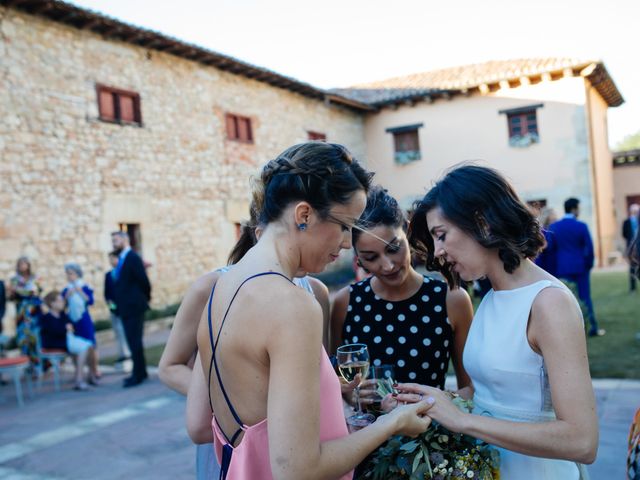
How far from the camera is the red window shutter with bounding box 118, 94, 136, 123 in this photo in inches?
478

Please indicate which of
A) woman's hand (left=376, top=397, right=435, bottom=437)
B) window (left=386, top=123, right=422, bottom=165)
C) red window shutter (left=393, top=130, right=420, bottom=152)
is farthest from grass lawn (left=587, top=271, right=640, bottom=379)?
red window shutter (left=393, top=130, right=420, bottom=152)

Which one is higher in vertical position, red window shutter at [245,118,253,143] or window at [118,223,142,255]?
red window shutter at [245,118,253,143]

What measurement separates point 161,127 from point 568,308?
41.4 ft

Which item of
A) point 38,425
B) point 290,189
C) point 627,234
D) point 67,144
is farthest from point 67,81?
point 627,234

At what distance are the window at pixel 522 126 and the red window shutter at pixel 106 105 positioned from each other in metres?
12.8

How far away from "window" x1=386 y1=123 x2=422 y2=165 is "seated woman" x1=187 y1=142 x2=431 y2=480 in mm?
19219

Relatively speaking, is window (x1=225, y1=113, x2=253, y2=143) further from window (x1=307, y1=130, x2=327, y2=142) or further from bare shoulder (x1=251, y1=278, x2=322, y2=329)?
bare shoulder (x1=251, y1=278, x2=322, y2=329)

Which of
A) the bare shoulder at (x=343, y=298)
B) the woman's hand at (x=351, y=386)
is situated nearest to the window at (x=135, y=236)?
the bare shoulder at (x=343, y=298)

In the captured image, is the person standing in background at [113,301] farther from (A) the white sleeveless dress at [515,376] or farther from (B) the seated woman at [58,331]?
(A) the white sleeveless dress at [515,376]

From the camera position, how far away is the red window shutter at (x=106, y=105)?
11.7 meters

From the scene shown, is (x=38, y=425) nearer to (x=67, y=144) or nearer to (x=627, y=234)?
(x=67, y=144)

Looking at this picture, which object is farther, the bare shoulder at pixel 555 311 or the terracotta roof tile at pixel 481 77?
the terracotta roof tile at pixel 481 77

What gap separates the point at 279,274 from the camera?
135cm

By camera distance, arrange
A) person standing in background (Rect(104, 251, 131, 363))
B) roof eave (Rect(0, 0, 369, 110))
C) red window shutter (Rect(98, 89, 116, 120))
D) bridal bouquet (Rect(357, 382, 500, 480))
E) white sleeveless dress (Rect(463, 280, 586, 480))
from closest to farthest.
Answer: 1. bridal bouquet (Rect(357, 382, 500, 480))
2. white sleeveless dress (Rect(463, 280, 586, 480))
3. person standing in background (Rect(104, 251, 131, 363))
4. roof eave (Rect(0, 0, 369, 110))
5. red window shutter (Rect(98, 89, 116, 120))
